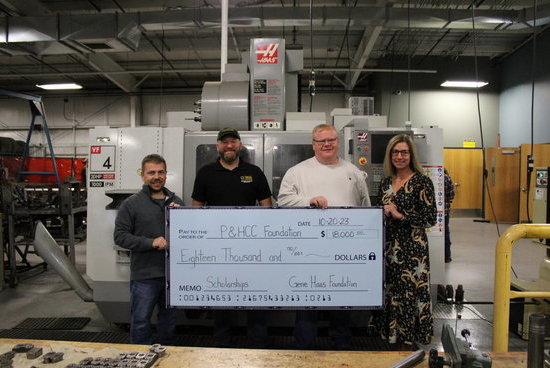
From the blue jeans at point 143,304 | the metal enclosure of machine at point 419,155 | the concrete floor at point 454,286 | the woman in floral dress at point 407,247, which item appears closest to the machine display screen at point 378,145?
the metal enclosure of machine at point 419,155

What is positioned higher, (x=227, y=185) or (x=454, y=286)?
(x=227, y=185)

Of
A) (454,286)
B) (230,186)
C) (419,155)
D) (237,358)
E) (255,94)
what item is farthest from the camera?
(454,286)

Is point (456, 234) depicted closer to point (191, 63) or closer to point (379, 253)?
point (379, 253)

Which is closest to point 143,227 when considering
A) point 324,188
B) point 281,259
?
point 281,259

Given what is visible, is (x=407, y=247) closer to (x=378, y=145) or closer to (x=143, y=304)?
(x=378, y=145)

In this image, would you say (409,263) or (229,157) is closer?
(409,263)

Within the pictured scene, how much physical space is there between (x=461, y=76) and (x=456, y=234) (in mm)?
5301

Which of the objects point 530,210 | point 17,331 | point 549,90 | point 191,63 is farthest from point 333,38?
point 17,331

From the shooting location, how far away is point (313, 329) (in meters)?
2.37

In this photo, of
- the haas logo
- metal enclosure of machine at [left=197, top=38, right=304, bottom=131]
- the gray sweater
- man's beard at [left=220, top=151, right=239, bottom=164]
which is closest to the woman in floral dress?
man's beard at [left=220, top=151, right=239, bottom=164]

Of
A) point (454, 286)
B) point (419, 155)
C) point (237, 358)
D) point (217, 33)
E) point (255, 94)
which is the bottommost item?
point (454, 286)

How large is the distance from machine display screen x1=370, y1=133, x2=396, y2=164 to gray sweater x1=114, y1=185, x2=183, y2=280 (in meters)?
1.86

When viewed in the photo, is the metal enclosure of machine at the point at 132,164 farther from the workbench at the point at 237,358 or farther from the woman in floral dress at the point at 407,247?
the workbench at the point at 237,358

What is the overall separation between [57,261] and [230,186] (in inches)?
79.8
